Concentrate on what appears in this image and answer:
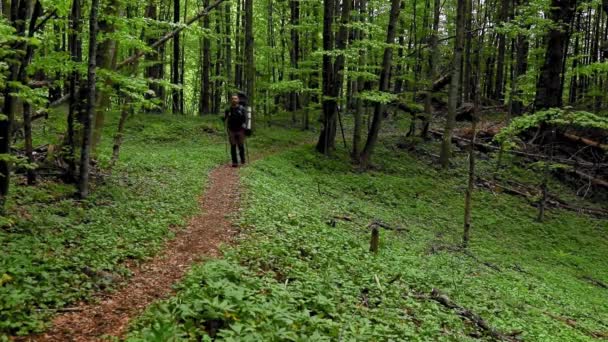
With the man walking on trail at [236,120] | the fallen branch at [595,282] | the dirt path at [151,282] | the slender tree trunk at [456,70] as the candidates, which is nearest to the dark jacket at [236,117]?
the man walking on trail at [236,120]

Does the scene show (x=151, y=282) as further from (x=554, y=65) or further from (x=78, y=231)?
(x=554, y=65)

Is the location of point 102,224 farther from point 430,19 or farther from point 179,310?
point 430,19

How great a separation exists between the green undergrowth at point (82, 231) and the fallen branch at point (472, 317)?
192 inches

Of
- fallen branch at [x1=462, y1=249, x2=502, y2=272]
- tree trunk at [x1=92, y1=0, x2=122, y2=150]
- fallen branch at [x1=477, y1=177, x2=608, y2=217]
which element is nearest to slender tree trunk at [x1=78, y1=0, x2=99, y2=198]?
tree trunk at [x1=92, y1=0, x2=122, y2=150]

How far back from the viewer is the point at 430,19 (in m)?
27.9

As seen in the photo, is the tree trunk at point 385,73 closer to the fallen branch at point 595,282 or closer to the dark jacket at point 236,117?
the dark jacket at point 236,117

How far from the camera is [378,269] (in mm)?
8703

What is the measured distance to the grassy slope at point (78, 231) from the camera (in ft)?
17.3

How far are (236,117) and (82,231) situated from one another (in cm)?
876

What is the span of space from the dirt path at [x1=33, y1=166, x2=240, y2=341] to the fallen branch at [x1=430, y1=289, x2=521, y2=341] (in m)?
3.89

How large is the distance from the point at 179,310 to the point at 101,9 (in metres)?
7.30

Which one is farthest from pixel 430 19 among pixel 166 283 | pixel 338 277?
pixel 166 283

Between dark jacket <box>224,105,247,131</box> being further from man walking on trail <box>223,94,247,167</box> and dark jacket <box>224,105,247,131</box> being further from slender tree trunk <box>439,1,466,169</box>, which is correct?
slender tree trunk <box>439,1,466,169</box>

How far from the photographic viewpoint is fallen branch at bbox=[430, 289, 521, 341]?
7.09 meters
